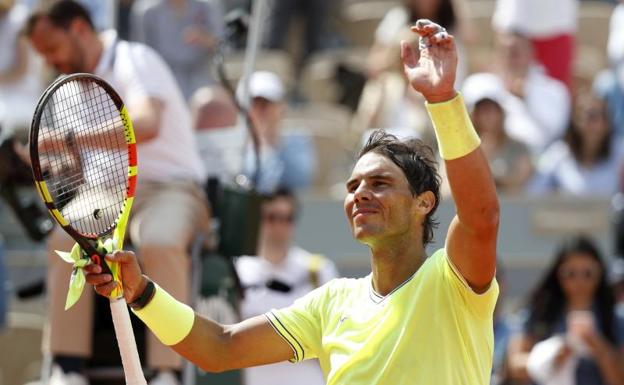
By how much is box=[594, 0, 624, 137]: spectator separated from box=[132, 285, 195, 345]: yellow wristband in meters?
6.28

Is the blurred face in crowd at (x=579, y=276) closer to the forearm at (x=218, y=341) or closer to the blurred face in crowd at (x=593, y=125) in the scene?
the blurred face in crowd at (x=593, y=125)

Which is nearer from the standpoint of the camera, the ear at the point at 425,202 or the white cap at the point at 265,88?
the ear at the point at 425,202

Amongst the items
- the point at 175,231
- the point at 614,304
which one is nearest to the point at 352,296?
the point at 175,231

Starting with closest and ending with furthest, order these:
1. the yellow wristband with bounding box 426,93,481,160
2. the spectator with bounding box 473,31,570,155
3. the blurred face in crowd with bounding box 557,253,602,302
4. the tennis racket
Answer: the yellow wristband with bounding box 426,93,481,160, the tennis racket, the blurred face in crowd with bounding box 557,253,602,302, the spectator with bounding box 473,31,570,155

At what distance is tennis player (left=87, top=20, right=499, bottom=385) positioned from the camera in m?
4.21

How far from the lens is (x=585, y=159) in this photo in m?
10.1

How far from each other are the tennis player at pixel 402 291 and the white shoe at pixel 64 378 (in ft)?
7.52

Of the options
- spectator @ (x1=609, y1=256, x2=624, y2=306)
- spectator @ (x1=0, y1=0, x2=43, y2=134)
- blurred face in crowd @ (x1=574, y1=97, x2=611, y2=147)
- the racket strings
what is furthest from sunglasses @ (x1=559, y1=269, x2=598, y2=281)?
spectator @ (x1=0, y1=0, x2=43, y2=134)

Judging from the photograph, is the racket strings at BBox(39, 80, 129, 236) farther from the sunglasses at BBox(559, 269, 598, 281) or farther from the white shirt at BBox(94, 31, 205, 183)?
the sunglasses at BBox(559, 269, 598, 281)

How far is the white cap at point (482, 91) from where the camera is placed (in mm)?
9922

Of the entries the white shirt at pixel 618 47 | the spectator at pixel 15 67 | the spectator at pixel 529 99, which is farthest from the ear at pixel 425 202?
the white shirt at pixel 618 47

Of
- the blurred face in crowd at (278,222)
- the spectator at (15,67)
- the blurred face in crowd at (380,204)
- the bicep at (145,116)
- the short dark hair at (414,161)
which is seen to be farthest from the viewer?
the spectator at (15,67)

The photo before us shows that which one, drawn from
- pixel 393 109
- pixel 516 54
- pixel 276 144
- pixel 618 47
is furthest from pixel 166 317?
pixel 618 47

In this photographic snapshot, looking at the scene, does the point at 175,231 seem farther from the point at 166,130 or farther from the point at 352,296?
the point at 352,296
